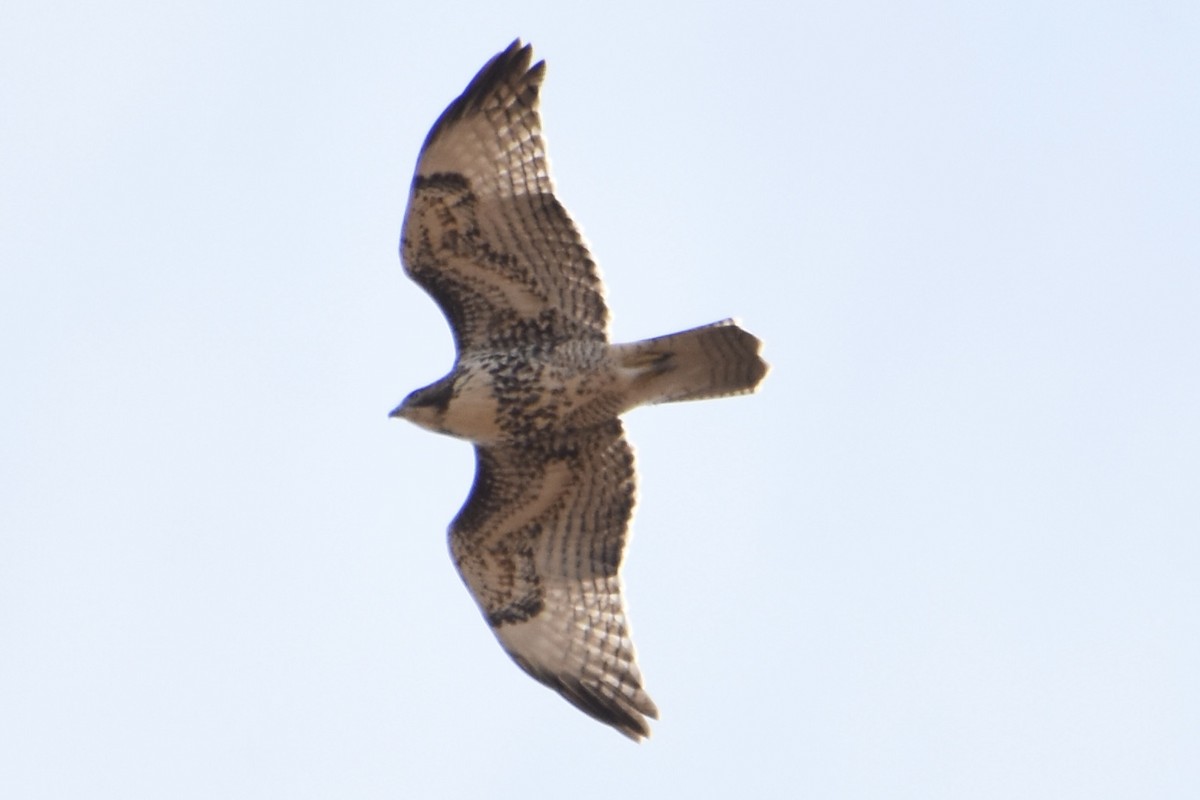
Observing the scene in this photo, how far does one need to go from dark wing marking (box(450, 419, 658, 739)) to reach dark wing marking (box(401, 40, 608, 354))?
2.34ft

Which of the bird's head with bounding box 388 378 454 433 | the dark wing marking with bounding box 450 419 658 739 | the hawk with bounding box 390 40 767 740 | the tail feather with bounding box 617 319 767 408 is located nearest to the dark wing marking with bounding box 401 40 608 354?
the hawk with bounding box 390 40 767 740

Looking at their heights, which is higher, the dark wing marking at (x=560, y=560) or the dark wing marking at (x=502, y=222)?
the dark wing marking at (x=502, y=222)

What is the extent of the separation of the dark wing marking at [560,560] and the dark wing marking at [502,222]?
0.71m

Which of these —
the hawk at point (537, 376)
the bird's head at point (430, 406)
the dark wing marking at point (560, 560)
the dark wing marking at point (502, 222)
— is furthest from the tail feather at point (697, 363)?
the bird's head at point (430, 406)

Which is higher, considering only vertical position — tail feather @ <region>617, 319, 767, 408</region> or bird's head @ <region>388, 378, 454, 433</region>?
tail feather @ <region>617, 319, 767, 408</region>

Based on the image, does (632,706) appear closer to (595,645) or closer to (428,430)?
(595,645)

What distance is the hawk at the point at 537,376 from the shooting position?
33.8ft

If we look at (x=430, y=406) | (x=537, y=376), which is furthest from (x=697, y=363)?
(x=430, y=406)

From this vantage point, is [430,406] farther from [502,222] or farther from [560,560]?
[560,560]

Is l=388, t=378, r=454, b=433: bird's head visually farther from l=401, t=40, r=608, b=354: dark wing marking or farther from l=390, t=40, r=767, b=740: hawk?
l=401, t=40, r=608, b=354: dark wing marking

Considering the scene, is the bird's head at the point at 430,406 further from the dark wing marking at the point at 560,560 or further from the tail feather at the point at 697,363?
the tail feather at the point at 697,363

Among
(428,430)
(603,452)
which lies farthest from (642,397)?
(428,430)

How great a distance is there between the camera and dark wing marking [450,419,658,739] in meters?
10.7

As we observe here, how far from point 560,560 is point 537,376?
1142mm
